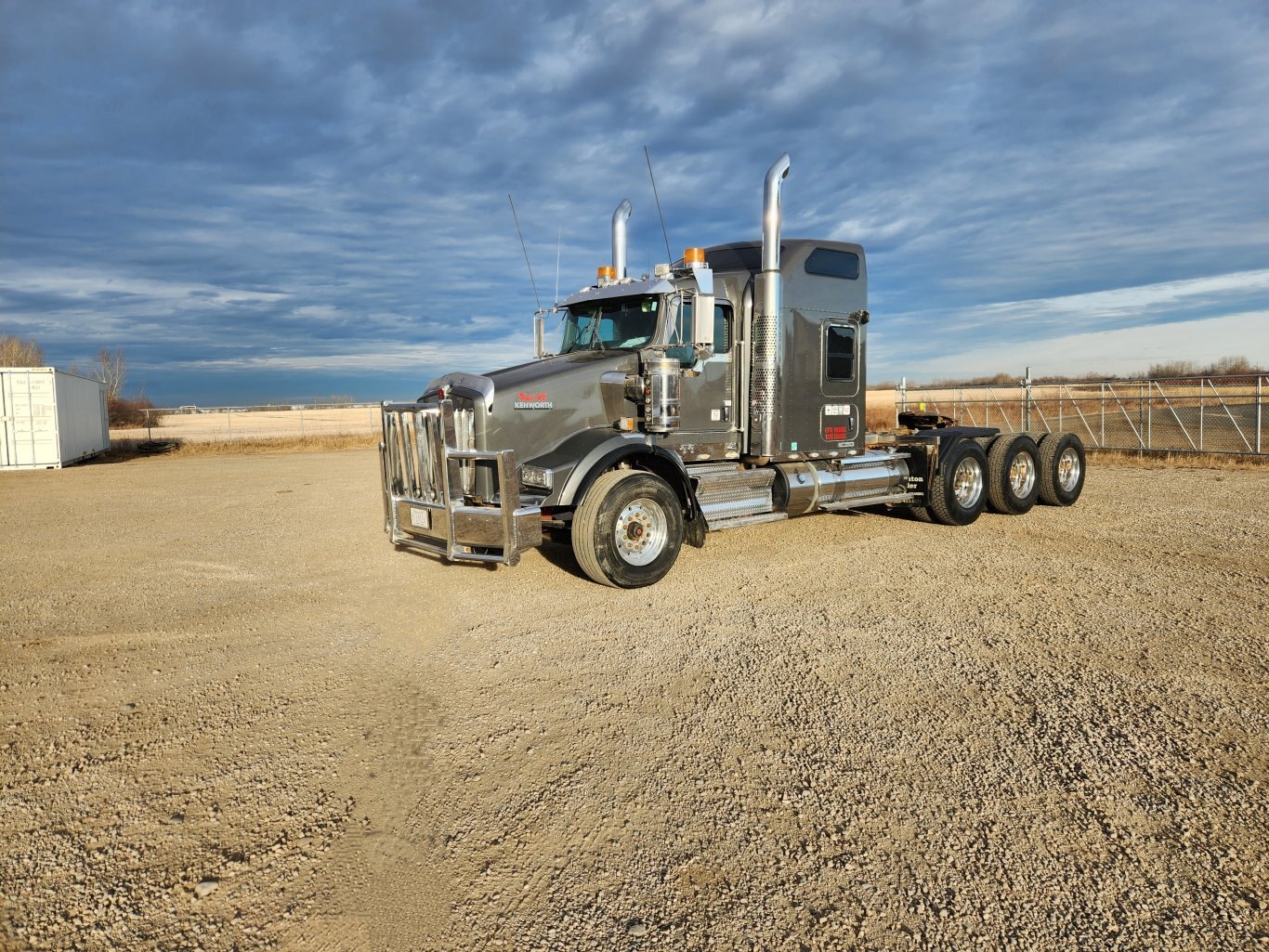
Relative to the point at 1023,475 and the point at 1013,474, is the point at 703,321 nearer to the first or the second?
the point at 1013,474

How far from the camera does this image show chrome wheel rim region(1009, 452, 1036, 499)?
35.8 feet

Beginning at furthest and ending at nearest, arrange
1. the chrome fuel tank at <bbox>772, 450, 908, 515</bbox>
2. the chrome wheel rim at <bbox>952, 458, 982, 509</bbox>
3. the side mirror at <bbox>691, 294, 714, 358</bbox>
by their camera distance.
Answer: the chrome wheel rim at <bbox>952, 458, 982, 509</bbox>, the chrome fuel tank at <bbox>772, 450, 908, 515</bbox>, the side mirror at <bbox>691, 294, 714, 358</bbox>

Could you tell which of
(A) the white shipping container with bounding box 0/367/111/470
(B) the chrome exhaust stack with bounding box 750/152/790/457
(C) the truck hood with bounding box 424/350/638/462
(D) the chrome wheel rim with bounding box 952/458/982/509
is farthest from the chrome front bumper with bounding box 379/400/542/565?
(A) the white shipping container with bounding box 0/367/111/470

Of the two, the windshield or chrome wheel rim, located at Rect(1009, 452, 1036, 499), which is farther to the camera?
chrome wheel rim, located at Rect(1009, 452, 1036, 499)

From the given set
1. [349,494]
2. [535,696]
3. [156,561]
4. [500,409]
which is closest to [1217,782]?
[535,696]

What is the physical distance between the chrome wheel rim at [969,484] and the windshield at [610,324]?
5.08 m

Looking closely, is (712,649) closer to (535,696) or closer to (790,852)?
(535,696)

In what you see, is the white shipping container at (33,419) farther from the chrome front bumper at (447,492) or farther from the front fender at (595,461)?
the front fender at (595,461)

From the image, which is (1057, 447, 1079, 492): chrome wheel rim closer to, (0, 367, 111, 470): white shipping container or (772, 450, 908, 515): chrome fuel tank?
(772, 450, 908, 515): chrome fuel tank

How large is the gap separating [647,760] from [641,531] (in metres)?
3.44

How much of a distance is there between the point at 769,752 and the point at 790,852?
2.74ft

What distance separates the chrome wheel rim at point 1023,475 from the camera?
35.8 ft

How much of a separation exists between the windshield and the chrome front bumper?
6.30 ft

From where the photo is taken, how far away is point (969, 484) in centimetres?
1025
